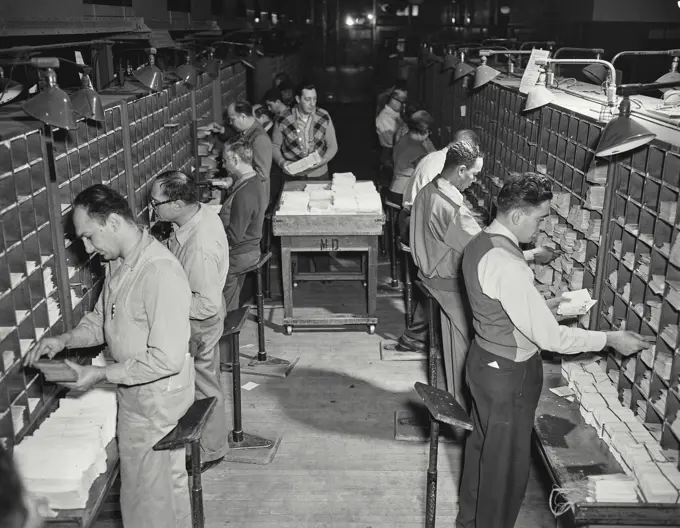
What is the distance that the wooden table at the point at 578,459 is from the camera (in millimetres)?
3217

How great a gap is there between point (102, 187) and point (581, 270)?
3.28m

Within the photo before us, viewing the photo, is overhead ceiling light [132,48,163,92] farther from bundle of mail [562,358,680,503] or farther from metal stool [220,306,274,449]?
bundle of mail [562,358,680,503]

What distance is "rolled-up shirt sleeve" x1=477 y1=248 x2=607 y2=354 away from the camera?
333cm

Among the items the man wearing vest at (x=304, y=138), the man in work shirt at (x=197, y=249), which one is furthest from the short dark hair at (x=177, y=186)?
the man wearing vest at (x=304, y=138)

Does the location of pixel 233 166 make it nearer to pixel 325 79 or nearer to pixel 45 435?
pixel 45 435

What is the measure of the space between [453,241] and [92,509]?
2902mm

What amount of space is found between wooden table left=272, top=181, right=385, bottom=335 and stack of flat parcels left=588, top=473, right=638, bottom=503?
3.67 m

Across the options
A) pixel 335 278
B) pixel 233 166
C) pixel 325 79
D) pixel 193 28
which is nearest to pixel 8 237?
pixel 233 166

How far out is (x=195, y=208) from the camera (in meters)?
4.39

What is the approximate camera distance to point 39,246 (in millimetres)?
3779

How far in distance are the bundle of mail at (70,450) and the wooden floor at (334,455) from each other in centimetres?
106

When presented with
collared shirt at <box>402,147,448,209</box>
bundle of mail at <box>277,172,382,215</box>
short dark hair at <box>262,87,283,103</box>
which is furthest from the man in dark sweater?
short dark hair at <box>262,87,283,103</box>

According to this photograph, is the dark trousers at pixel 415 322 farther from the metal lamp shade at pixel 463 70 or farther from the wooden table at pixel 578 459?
the metal lamp shade at pixel 463 70

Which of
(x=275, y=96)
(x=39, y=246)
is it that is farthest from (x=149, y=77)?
(x=275, y=96)
